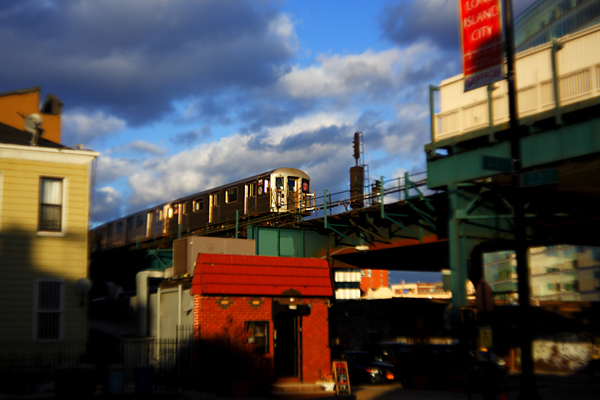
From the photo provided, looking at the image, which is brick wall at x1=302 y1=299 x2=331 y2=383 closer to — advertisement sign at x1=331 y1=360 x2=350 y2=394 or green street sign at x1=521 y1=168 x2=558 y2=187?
advertisement sign at x1=331 y1=360 x2=350 y2=394

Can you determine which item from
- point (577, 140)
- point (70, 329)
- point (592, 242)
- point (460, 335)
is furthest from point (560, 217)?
point (70, 329)

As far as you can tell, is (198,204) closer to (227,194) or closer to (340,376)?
(227,194)

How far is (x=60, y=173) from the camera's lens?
20047 millimetres

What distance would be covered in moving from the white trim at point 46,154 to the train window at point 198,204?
25.7m

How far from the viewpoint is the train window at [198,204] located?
46281 millimetres

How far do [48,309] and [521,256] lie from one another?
47.8 ft

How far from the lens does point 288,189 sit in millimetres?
40594

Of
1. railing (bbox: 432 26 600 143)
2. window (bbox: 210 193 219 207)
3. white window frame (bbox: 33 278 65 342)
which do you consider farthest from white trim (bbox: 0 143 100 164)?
window (bbox: 210 193 219 207)

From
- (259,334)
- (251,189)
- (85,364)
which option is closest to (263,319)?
(259,334)

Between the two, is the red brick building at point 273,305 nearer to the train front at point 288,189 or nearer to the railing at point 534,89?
the railing at point 534,89

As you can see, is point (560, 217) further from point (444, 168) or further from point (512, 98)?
point (512, 98)

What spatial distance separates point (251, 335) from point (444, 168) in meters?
12.4

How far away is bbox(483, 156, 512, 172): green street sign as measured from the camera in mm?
12090

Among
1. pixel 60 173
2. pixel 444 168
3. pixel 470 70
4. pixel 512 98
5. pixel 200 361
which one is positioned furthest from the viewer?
pixel 444 168
